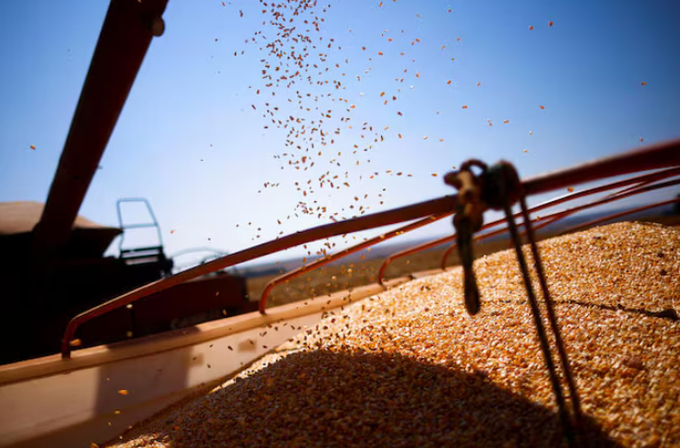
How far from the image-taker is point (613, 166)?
2.38 ft

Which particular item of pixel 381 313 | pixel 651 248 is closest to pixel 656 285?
pixel 651 248

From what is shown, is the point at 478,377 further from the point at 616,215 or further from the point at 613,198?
the point at 616,215

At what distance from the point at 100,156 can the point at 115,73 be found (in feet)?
3.38

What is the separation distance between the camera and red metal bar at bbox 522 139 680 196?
0.71m

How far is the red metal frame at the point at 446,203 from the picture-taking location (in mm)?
712

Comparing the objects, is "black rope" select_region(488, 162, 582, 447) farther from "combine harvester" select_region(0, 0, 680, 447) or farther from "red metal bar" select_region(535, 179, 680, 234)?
"red metal bar" select_region(535, 179, 680, 234)

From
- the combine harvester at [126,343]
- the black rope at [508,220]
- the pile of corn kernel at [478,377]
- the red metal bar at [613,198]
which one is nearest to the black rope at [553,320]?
the black rope at [508,220]

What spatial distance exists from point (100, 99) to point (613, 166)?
9.57ft

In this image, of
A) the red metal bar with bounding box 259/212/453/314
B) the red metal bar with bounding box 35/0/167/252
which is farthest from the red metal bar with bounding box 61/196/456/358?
the red metal bar with bounding box 35/0/167/252

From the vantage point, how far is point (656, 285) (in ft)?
5.75

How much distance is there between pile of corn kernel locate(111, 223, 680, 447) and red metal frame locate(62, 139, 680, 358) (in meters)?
0.62

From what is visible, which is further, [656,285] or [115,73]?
[115,73]

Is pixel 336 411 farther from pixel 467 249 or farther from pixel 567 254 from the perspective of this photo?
pixel 567 254

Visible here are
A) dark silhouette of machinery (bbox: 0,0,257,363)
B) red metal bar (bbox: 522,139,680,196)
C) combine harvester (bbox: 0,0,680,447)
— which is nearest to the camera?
red metal bar (bbox: 522,139,680,196)
